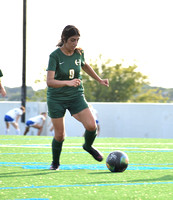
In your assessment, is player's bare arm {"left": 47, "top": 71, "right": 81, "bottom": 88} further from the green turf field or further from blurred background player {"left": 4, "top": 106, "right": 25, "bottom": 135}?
blurred background player {"left": 4, "top": 106, "right": 25, "bottom": 135}

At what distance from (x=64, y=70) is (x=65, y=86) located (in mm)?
227

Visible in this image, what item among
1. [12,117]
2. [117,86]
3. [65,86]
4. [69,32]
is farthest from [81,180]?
[117,86]

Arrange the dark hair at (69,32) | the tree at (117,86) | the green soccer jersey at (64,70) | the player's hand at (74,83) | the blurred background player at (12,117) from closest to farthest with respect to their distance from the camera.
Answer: the player's hand at (74,83)
the dark hair at (69,32)
the green soccer jersey at (64,70)
the blurred background player at (12,117)
the tree at (117,86)

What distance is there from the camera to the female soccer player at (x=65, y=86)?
6.55m

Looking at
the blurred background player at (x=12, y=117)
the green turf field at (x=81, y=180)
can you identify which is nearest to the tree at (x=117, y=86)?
the blurred background player at (x=12, y=117)

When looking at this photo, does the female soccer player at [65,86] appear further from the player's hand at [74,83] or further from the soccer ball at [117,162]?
the soccer ball at [117,162]

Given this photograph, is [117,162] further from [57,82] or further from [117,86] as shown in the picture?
[117,86]

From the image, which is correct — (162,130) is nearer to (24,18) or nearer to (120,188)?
(24,18)

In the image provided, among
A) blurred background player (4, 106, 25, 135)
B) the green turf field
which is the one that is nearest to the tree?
blurred background player (4, 106, 25, 135)

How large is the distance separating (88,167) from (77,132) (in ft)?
50.5

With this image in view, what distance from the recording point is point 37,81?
5694cm

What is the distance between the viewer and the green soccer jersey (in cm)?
665

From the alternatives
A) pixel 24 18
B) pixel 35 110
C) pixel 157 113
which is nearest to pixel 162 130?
pixel 157 113

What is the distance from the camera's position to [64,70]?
6707 mm
